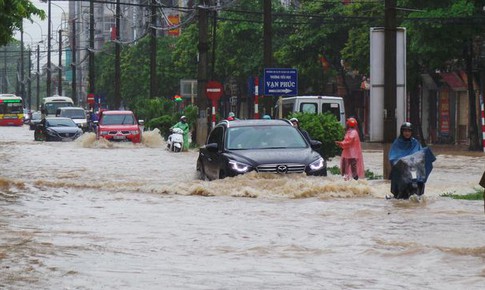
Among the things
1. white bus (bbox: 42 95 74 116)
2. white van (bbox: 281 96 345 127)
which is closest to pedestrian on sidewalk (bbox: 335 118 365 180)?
white van (bbox: 281 96 345 127)

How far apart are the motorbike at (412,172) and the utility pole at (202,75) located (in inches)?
1072

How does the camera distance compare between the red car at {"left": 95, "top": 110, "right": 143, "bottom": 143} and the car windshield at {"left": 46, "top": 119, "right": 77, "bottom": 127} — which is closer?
the red car at {"left": 95, "top": 110, "right": 143, "bottom": 143}

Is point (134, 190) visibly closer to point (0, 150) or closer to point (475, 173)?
point (475, 173)

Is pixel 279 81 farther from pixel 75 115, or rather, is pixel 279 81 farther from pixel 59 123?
pixel 75 115

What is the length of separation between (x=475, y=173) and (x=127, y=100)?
265 ft

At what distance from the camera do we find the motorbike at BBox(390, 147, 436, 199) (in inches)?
864

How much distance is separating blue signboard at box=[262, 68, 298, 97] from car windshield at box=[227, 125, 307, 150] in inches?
450

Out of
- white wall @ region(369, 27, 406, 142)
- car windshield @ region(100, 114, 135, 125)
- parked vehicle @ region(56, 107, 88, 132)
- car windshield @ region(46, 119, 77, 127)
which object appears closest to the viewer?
white wall @ region(369, 27, 406, 142)

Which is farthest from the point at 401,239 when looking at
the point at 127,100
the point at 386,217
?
the point at 127,100

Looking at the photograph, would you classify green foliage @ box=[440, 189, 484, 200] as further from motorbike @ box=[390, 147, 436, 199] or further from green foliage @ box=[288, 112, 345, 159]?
green foliage @ box=[288, 112, 345, 159]

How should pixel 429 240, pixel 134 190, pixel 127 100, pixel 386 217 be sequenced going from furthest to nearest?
pixel 127 100
pixel 134 190
pixel 386 217
pixel 429 240

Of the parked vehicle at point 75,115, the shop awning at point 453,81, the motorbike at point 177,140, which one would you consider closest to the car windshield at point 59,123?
the parked vehicle at point 75,115

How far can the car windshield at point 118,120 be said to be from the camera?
5641 cm

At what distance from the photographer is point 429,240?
16609mm
